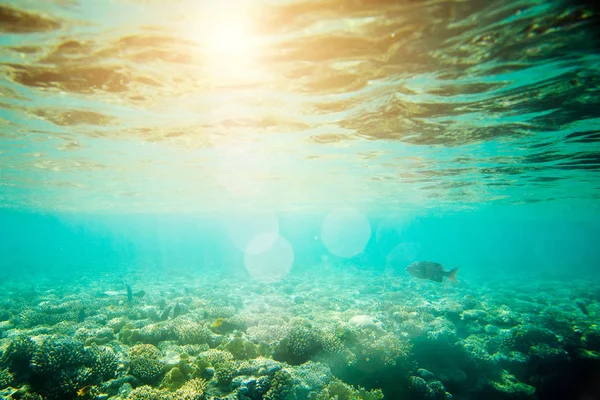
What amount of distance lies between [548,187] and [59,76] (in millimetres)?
34124

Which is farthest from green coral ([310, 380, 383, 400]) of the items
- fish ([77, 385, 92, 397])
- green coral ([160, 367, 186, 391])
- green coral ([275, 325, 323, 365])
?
fish ([77, 385, 92, 397])

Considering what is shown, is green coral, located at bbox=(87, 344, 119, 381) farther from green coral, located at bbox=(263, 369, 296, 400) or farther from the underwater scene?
green coral, located at bbox=(263, 369, 296, 400)

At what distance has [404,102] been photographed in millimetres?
10398

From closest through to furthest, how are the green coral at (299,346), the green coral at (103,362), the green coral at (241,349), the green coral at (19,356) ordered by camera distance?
the green coral at (19,356) < the green coral at (103,362) < the green coral at (299,346) < the green coral at (241,349)

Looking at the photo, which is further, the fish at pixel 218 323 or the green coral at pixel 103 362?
the fish at pixel 218 323

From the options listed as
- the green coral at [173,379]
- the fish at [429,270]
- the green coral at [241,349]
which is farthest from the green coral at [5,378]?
the fish at [429,270]

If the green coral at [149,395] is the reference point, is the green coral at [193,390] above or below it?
below

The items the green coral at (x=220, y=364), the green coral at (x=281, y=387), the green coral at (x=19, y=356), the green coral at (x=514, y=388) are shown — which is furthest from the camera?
the green coral at (x=514, y=388)

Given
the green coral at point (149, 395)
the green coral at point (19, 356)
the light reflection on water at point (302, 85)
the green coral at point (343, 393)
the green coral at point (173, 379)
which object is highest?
the light reflection on water at point (302, 85)

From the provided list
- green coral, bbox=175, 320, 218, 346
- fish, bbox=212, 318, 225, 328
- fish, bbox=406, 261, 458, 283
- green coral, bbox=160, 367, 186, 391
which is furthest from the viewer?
fish, bbox=212, 318, 225, 328

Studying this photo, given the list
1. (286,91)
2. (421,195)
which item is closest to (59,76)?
(286,91)

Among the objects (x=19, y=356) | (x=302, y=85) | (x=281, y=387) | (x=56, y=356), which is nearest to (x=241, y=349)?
(x=281, y=387)

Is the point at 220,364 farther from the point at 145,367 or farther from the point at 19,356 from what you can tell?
the point at 19,356

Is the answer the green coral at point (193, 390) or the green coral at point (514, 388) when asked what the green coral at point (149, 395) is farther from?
the green coral at point (514, 388)
